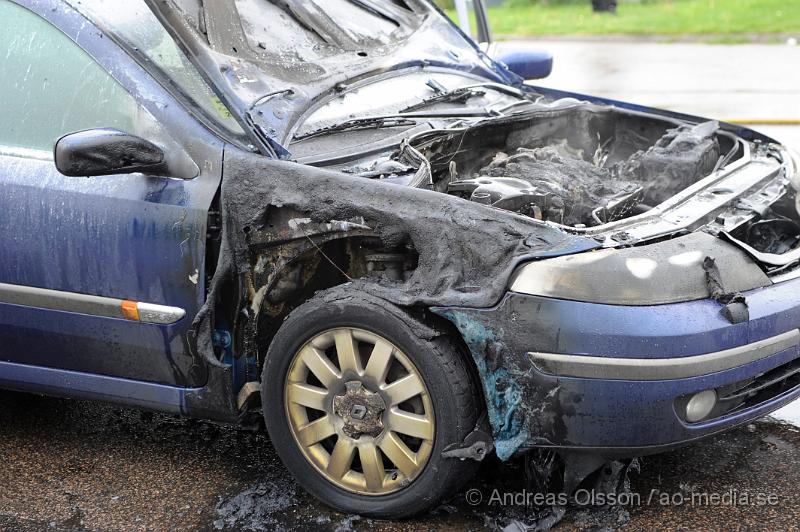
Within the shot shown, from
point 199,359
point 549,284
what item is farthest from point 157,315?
point 549,284

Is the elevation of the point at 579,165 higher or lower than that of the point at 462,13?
lower

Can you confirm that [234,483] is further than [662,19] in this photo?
No

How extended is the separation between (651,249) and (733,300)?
0.90 ft

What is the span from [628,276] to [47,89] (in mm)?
2043

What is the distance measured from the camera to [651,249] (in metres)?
3.15

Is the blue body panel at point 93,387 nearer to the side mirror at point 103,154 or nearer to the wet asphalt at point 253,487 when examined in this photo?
the wet asphalt at point 253,487

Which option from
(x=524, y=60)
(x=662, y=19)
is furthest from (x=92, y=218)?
(x=662, y=19)

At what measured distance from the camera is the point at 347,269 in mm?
3488

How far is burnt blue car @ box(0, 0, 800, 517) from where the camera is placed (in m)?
3.04

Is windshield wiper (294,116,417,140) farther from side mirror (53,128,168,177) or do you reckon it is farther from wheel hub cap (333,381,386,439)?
wheel hub cap (333,381,386,439)

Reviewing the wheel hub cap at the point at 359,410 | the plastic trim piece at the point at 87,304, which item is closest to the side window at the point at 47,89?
the plastic trim piece at the point at 87,304

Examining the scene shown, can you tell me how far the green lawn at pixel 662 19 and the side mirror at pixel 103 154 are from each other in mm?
13255

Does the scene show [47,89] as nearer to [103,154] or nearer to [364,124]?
[103,154]

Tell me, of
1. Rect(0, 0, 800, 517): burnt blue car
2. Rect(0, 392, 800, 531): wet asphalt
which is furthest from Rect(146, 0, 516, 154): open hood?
Rect(0, 392, 800, 531): wet asphalt
